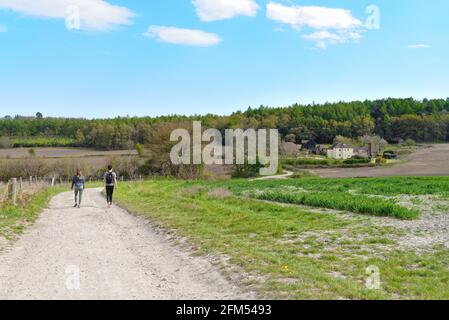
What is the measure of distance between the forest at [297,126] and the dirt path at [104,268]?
94698 millimetres

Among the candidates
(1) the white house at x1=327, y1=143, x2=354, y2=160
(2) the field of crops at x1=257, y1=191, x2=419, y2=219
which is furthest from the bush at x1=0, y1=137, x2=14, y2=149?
(2) the field of crops at x1=257, y1=191, x2=419, y2=219

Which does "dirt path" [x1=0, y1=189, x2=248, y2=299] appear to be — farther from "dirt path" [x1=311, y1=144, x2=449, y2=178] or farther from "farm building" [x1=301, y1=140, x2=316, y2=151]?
"farm building" [x1=301, y1=140, x2=316, y2=151]

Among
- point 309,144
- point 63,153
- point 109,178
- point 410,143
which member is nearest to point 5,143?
point 63,153

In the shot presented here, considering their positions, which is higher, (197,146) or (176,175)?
(197,146)

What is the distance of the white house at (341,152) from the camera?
109812mm

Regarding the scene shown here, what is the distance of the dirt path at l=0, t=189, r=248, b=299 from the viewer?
27.1ft

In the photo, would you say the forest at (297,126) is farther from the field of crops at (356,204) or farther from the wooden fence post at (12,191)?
the wooden fence post at (12,191)

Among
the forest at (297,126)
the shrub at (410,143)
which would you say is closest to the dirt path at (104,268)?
the forest at (297,126)

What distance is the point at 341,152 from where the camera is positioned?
112 meters

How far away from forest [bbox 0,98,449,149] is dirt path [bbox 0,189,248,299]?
9470 cm
